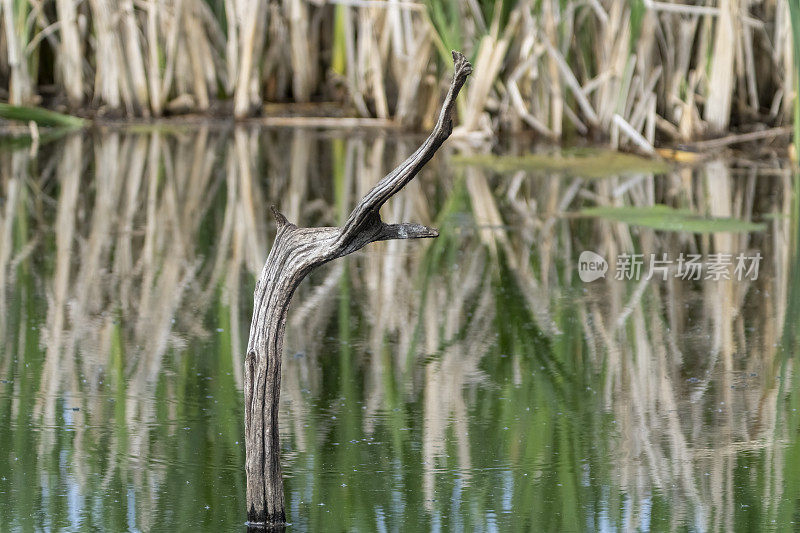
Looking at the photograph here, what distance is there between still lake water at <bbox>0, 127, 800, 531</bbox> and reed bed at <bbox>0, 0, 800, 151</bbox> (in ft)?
4.20

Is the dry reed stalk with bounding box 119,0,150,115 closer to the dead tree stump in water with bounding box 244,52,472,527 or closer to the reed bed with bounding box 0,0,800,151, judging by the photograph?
the reed bed with bounding box 0,0,800,151

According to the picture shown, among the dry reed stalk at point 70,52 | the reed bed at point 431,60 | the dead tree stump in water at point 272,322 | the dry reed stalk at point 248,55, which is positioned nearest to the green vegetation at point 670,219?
the reed bed at point 431,60

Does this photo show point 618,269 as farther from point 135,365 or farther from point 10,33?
point 10,33

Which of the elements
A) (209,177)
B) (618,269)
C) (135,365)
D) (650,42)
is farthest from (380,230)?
(650,42)

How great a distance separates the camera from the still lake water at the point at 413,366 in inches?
127

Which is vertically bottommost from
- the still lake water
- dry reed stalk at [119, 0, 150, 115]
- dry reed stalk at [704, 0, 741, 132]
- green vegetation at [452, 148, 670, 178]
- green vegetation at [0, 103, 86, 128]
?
the still lake water

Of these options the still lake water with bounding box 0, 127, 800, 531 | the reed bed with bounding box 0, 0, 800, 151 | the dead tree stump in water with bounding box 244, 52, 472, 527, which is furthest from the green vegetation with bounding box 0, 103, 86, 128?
the dead tree stump in water with bounding box 244, 52, 472, 527

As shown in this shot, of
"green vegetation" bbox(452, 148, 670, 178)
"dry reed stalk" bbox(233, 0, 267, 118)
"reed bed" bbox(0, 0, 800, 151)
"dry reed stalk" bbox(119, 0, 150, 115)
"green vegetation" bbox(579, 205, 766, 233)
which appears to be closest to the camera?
"green vegetation" bbox(579, 205, 766, 233)

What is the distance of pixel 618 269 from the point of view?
19.2 feet

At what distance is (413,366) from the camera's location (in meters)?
4.41

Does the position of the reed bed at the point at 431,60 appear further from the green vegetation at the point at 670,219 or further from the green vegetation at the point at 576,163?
the green vegetation at the point at 670,219

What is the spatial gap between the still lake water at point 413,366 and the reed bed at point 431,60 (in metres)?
1.28

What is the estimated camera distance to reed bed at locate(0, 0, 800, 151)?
885cm

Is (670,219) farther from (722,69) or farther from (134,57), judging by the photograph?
(134,57)
